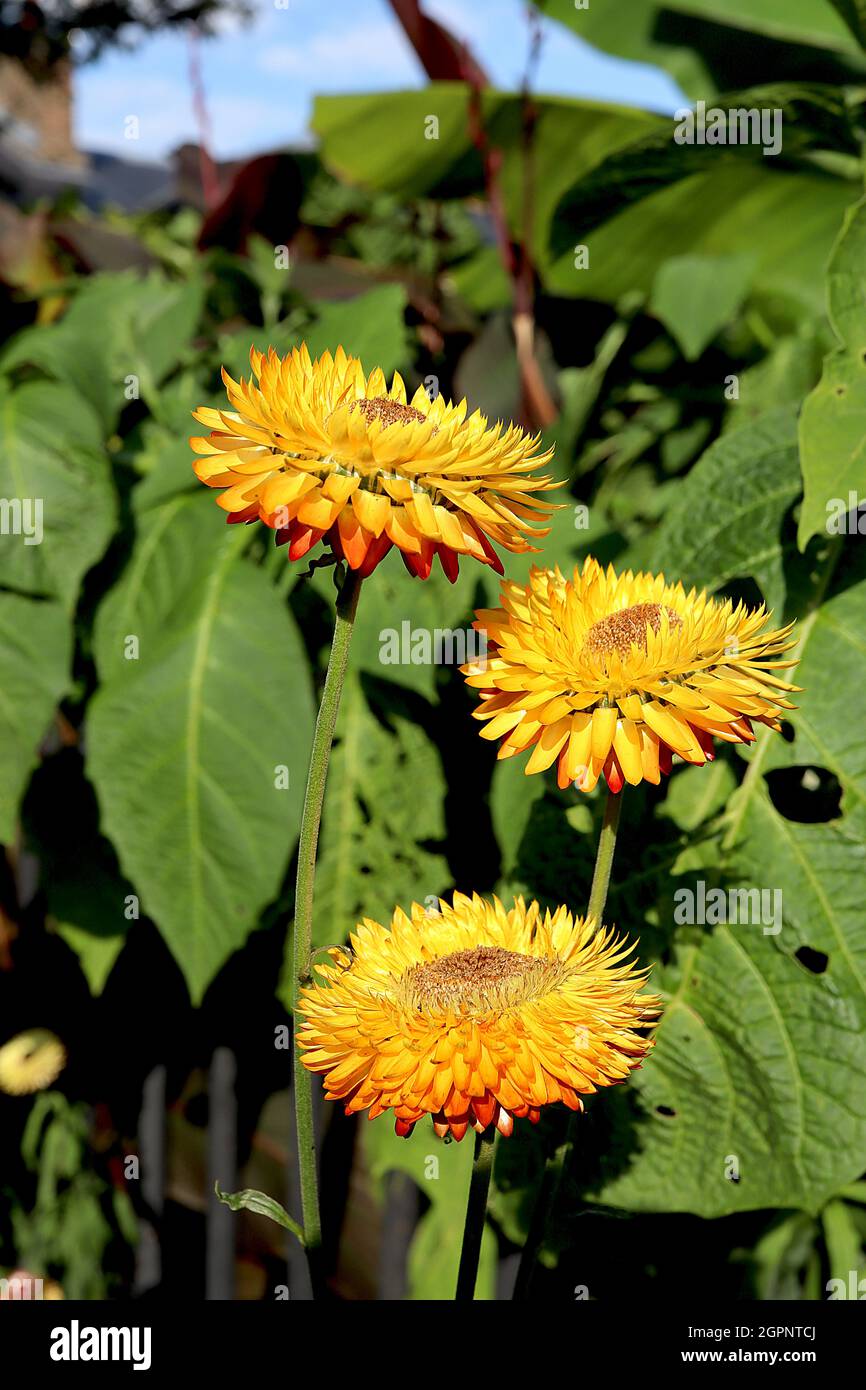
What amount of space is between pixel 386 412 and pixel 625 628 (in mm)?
157

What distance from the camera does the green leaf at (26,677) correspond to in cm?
120

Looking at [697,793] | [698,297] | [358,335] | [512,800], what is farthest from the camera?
[698,297]

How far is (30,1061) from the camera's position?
1701mm

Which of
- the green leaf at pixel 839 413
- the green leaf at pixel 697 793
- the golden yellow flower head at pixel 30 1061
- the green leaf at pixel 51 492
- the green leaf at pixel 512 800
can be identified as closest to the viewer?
the green leaf at pixel 839 413

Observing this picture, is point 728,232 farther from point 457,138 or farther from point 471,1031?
point 471,1031

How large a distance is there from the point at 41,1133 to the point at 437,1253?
2.60ft

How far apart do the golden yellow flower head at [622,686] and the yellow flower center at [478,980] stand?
9cm

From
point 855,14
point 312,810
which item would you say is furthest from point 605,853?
point 855,14

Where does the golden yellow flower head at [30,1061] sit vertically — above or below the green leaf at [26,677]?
below

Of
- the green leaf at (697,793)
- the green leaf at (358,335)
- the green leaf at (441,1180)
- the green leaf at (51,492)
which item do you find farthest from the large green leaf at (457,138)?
the green leaf at (441,1180)

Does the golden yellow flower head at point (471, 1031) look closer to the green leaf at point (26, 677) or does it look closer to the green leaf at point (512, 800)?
the green leaf at point (512, 800)

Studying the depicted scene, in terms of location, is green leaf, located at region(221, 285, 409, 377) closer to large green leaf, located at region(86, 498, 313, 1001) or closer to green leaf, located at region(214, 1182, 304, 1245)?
large green leaf, located at region(86, 498, 313, 1001)

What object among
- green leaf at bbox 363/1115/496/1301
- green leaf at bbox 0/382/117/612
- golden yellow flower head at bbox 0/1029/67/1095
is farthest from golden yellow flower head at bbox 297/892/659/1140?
golden yellow flower head at bbox 0/1029/67/1095

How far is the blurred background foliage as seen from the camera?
83 centimetres
